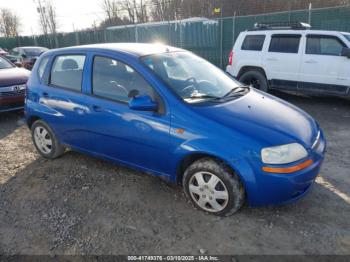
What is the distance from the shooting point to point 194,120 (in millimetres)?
3117

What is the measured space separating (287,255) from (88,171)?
2764 mm

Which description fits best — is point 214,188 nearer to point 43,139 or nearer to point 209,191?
point 209,191

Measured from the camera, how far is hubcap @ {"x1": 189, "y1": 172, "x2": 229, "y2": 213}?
10.4 ft

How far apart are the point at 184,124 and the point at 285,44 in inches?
232

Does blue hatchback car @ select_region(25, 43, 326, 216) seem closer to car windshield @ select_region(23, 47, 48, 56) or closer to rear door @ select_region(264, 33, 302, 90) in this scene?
rear door @ select_region(264, 33, 302, 90)

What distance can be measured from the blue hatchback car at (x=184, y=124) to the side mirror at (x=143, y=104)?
0.01 m

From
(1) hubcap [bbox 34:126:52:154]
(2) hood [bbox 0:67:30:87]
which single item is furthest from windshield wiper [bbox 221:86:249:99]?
(2) hood [bbox 0:67:30:87]

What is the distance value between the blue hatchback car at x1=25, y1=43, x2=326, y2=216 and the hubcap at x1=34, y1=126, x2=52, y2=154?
330 millimetres

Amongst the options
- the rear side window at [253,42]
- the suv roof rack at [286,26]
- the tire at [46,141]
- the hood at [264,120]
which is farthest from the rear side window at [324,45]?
the tire at [46,141]

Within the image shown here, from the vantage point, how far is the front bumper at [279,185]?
9.54ft

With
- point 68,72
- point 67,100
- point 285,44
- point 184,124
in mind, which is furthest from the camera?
point 285,44

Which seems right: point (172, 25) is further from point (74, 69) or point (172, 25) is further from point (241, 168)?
point (241, 168)

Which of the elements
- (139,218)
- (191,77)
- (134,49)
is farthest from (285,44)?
(139,218)

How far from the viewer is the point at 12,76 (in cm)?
730
